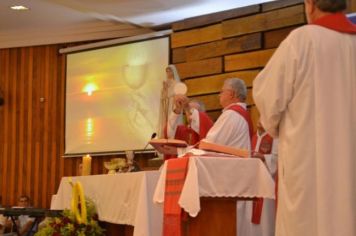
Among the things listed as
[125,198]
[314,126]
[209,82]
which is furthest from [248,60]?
[314,126]

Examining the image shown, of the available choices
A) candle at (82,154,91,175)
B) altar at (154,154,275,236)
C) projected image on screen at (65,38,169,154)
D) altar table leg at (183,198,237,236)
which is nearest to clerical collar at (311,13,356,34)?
altar at (154,154,275,236)

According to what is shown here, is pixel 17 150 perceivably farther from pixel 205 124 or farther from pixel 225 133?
pixel 225 133

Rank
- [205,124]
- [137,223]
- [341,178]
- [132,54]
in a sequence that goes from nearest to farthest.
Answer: [341,178]
[137,223]
[205,124]
[132,54]

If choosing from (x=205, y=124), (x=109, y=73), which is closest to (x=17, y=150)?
(x=109, y=73)

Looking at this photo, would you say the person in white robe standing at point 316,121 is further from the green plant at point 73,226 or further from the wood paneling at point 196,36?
the wood paneling at point 196,36

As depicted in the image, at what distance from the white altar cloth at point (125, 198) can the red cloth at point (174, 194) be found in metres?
0.68

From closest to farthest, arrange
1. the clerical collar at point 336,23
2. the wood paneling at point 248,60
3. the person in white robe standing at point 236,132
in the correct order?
the clerical collar at point 336,23, the person in white robe standing at point 236,132, the wood paneling at point 248,60

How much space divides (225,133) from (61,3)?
4006mm

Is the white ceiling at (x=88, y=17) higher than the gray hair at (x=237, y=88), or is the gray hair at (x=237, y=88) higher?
the white ceiling at (x=88, y=17)

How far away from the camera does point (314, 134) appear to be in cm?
274

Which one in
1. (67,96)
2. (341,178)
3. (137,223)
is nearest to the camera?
(341,178)

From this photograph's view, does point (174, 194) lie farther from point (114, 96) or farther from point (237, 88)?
point (114, 96)

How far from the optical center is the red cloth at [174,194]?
3.43 m

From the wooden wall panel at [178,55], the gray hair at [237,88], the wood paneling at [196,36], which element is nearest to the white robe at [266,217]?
the gray hair at [237,88]
